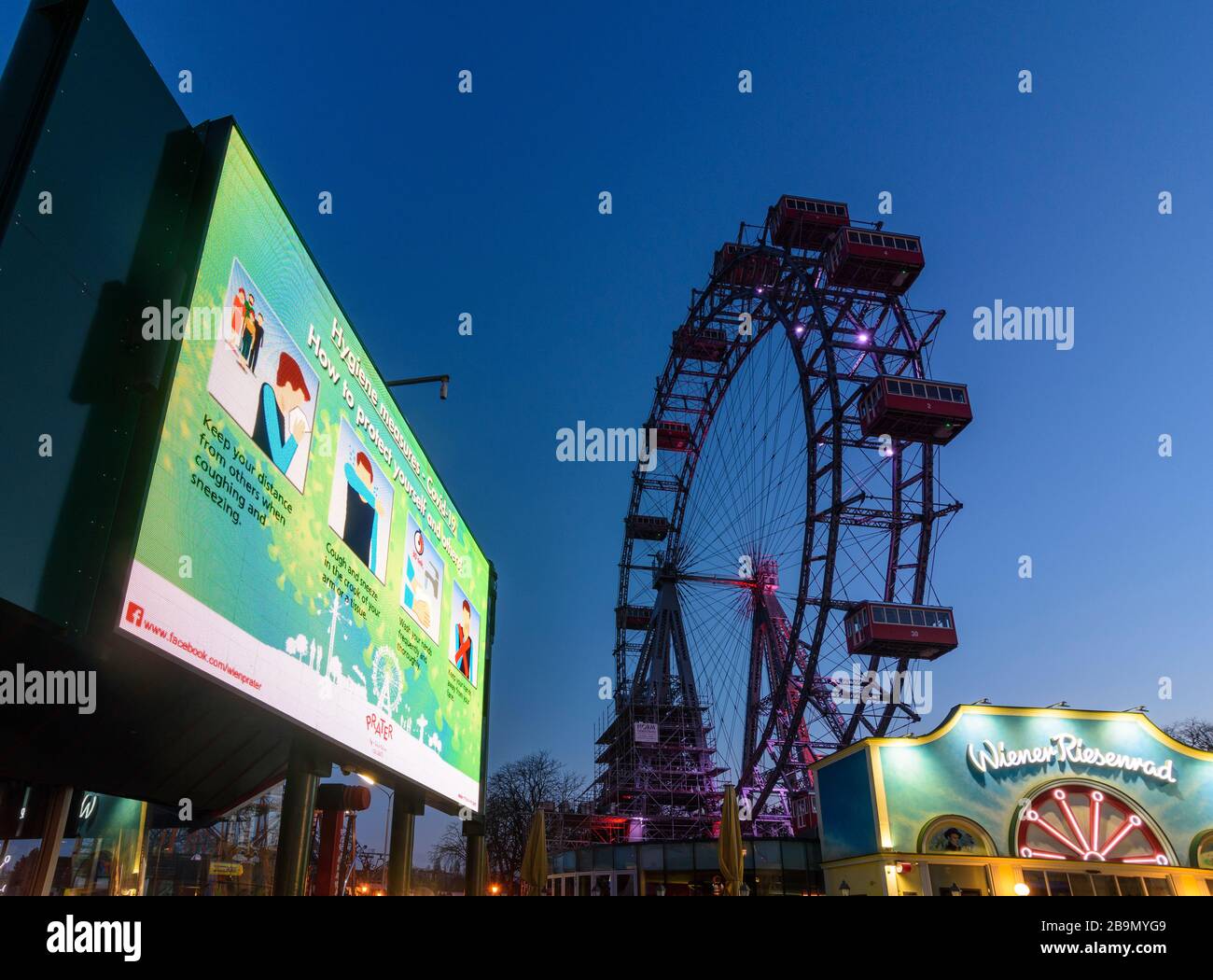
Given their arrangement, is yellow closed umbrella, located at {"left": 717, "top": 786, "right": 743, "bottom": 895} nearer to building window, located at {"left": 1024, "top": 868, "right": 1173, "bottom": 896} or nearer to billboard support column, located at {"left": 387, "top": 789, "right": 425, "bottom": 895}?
billboard support column, located at {"left": 387, "top": 789, "right": 425, "bottom": 895}

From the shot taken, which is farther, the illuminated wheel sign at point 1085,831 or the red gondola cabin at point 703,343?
the red gondola cabin at point 703,343

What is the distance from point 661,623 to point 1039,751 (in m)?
37.5

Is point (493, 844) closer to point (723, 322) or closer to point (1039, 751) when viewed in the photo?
point (723, 322)

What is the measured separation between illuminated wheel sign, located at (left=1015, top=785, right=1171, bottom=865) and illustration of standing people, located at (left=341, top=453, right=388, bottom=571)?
16902 millimetres

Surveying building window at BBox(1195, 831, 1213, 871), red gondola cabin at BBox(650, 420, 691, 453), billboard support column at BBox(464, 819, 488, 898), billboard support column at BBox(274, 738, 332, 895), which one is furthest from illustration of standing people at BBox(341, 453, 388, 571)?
red gondola cabin at BBox(650, 420, 691, 453)

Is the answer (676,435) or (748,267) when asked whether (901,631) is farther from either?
(676,435)

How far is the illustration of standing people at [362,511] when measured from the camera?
9.45 meters

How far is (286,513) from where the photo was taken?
25.7ft

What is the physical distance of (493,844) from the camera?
5625 centimetres

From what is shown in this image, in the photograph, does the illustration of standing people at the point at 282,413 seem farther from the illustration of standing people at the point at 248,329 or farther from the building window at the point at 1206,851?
the building window at the point at 1206,851

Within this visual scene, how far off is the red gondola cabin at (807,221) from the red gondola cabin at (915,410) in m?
8.56

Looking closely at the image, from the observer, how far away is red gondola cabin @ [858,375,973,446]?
30312 millimetres

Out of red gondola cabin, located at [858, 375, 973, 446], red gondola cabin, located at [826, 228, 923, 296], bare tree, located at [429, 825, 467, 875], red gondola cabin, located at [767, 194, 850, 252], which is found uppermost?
red gondola cabin, located at [767, 194, 850, 252]
